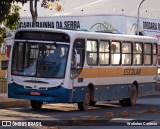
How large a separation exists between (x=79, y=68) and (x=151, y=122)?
471 cm

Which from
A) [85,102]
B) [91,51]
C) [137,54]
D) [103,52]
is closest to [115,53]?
[103,52]

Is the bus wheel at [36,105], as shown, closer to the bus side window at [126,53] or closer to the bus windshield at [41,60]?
the bus windshield at [41,60]

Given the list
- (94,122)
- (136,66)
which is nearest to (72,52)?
(94,122)

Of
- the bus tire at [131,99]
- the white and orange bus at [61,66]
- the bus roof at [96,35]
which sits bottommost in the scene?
the bus tire at [131,99]

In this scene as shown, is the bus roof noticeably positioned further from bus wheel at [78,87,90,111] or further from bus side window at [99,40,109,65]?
bus wheel at [78,87,90,111]

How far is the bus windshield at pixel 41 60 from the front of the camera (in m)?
21.3

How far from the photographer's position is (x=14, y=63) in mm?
22000

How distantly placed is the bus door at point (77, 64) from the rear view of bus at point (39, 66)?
1.34 ft

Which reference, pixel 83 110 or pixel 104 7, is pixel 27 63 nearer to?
pixel 83 110

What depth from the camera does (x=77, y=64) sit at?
71.9 ft

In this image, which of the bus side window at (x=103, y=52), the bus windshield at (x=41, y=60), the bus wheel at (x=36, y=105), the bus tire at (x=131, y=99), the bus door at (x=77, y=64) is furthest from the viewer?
the bus tire at (x=131, y=99)

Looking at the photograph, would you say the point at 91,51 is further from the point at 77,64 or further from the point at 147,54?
the point at 147,54

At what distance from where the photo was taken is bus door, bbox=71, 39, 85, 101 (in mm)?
21656

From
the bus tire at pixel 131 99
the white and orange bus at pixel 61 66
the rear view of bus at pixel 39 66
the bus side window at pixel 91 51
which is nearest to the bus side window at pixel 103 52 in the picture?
the white and orange bus at pixel 61 66
